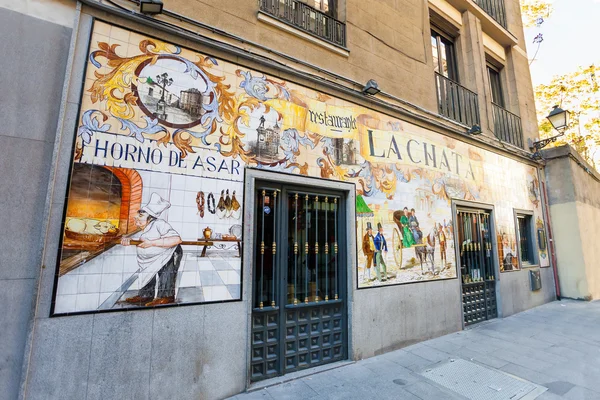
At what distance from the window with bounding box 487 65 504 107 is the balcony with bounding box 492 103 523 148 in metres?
0.76

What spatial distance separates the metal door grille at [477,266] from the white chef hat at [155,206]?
20.1 feet

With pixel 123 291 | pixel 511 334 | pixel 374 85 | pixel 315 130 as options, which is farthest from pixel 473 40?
pixel 123 291

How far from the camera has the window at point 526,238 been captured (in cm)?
848

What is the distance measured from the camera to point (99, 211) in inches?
118

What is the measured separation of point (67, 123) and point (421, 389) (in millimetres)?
5010

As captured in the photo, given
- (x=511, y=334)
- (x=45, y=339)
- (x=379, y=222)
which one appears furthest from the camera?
(x=511, y=334)

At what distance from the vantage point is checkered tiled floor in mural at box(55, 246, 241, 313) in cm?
280

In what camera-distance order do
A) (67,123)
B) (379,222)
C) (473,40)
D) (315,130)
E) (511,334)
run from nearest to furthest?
(67,123), (315,130), (379,222), (511,334), (473,40)

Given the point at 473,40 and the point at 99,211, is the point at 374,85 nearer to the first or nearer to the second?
the point at 99,211

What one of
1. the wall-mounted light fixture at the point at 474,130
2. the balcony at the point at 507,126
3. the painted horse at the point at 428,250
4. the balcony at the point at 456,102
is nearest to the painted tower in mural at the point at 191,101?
the painted horse at the point at 428,250

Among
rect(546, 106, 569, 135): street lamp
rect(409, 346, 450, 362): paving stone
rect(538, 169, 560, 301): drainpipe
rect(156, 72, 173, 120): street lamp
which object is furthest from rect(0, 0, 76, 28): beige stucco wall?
rect(538, 169, 560, 301): drainpipe

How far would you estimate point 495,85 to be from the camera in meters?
9.60

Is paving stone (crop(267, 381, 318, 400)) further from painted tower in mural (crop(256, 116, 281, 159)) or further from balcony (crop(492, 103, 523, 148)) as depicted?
balcony (crop(492, 103, 523, 148))

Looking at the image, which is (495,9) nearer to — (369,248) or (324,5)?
(324,5)
